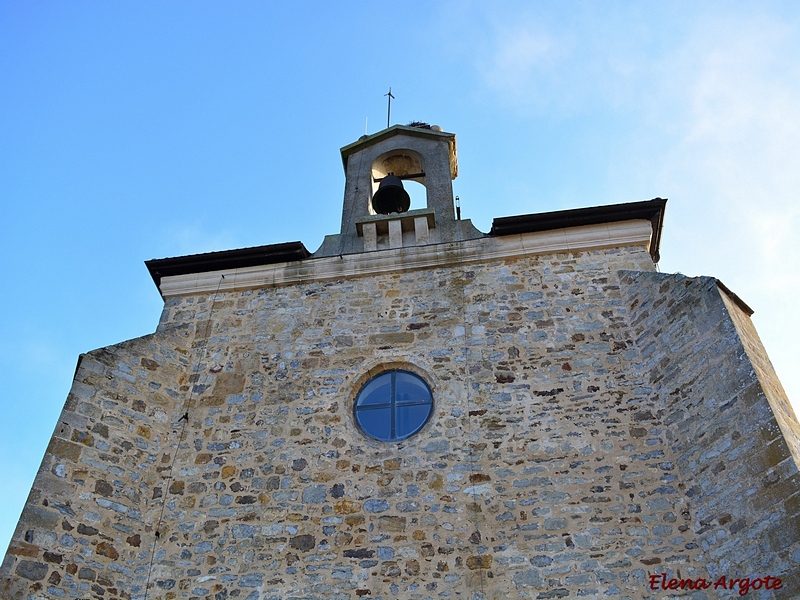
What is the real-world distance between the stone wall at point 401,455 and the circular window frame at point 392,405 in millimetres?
87

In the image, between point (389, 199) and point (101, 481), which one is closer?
point (101, 481)

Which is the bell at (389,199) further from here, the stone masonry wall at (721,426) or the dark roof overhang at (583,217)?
the stone masonry wall at (721,426)

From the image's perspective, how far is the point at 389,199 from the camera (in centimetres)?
998

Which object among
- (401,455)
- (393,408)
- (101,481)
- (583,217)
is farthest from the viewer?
(583,217)

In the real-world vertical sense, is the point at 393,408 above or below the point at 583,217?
below

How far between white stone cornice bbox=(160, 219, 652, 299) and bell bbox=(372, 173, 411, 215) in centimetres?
140

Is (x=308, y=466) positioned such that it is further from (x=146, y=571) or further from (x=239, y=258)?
(x=239, y=258)

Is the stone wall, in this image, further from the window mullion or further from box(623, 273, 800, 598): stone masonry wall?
the window mullion

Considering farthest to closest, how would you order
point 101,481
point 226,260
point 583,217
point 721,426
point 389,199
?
1. point 389,199
2. point 226,260
3. point 583,217
4. point 101,481
5. point 721,426

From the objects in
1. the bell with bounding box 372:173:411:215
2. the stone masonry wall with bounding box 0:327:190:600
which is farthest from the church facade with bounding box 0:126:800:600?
the bell with bounding box 372:173:411:215

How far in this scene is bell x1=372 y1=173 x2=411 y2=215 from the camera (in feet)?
32.4

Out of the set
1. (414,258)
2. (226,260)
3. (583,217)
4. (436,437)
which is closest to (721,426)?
(436,437)

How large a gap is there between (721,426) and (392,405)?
2876 millimetres

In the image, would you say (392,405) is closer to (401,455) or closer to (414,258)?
(401,455)
